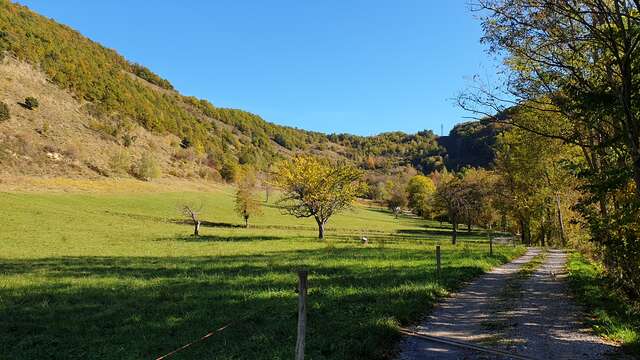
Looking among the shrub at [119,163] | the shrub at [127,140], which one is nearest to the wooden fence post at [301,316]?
the shrub at [119,163]

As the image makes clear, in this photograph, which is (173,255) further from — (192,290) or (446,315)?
(446,315)

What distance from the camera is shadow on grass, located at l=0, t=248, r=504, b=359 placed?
10.1m

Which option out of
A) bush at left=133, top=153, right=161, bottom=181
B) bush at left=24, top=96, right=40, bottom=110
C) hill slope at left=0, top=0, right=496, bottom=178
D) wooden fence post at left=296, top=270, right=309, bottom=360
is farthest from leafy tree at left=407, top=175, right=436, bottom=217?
wooden fence post at left=296, top=270, right=309, bottom=360

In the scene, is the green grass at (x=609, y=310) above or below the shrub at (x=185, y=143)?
below

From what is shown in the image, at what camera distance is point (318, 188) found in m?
53.3

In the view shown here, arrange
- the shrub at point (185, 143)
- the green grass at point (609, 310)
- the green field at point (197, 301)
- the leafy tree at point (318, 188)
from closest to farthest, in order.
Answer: the green grass at point (609, 310)
the green field at point (197, 301)
the leafy tree at point (318, 188)
the shrub at point (185, 143)

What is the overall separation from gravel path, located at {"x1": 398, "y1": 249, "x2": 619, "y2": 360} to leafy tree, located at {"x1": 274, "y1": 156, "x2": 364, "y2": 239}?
3631cm

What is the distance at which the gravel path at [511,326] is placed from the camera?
9.16m

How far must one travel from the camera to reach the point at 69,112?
124 metres

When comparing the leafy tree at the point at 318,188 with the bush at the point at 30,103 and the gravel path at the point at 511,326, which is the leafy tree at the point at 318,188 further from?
the bush at the point at 30,103

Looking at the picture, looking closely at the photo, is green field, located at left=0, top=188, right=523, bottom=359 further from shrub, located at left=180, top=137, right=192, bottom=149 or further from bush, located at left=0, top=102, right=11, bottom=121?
shrub, located at left=180, top=137, right=192, bottom=149

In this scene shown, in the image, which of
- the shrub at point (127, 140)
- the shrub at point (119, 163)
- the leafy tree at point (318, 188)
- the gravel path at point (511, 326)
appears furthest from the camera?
the shrub at point (127, 140)

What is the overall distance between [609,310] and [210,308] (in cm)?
1150

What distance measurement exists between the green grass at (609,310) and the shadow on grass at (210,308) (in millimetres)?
4259
